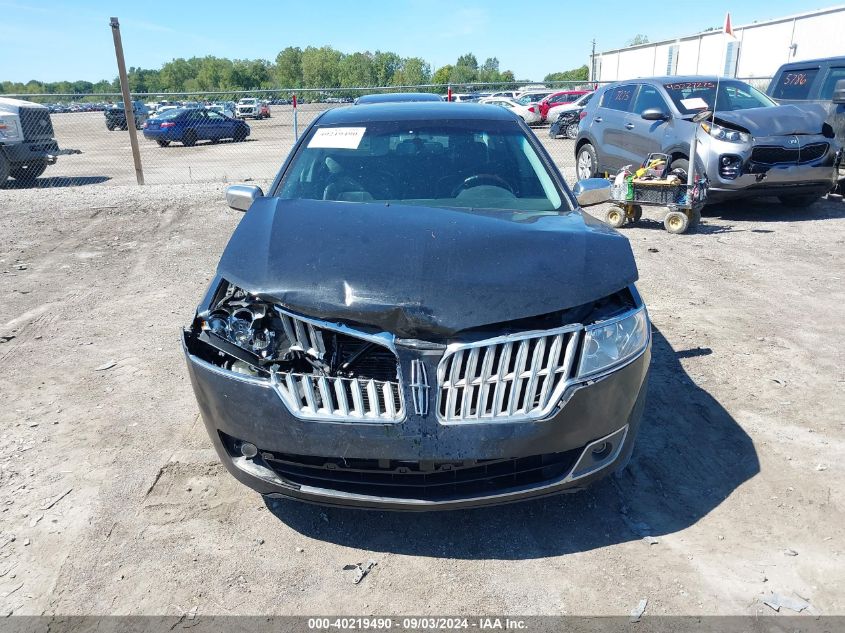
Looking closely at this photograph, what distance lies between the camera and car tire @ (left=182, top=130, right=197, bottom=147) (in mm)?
24094

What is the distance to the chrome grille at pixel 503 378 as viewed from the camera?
94.1 inches

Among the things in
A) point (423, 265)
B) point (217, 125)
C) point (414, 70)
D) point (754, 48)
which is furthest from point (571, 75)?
point (423, 265)

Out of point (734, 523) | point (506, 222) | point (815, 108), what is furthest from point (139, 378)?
point (815, 108)

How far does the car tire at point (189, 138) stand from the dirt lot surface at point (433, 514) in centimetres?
2055

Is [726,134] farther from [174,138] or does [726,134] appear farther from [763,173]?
[174,138]

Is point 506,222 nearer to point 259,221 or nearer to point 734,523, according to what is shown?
point 259,221

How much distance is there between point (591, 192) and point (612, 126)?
728 centimetres

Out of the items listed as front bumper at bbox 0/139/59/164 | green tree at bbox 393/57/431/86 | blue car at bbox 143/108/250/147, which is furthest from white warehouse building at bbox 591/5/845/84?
green tree at bbox 393/57/431/86

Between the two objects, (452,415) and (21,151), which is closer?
(452,415)

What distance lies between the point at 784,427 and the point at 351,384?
263 centimetres

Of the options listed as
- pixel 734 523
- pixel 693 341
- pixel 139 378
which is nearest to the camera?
pixel 734 523

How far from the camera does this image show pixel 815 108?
29.9ft

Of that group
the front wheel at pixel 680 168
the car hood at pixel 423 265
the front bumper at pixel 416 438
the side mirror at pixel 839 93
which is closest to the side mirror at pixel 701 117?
the front wheel at pixel 680 168

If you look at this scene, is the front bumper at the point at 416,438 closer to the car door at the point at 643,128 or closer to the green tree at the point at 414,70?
the car door at the point at 643,128
